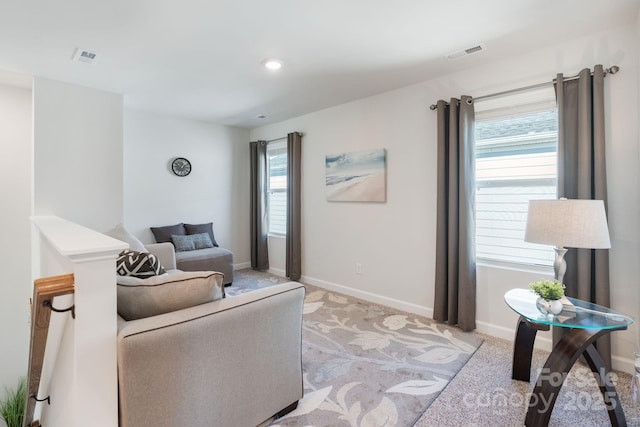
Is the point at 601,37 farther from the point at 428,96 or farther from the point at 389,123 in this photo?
the point at 389,123

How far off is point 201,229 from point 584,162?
450cm

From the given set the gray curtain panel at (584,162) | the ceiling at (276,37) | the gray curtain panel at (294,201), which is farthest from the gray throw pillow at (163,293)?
the gray curtain panel at (294,201)

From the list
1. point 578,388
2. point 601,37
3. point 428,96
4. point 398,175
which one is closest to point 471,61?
point 428,96

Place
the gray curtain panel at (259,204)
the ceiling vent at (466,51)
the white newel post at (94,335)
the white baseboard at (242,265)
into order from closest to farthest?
1. the white newel post at (94,335)
2. the ceiling vent at (466,51)
3. the gray curtain panel at (259,204)
4. the white baseboard at (242,265)

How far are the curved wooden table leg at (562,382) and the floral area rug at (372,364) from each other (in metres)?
0.56

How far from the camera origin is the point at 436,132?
10.2 feet

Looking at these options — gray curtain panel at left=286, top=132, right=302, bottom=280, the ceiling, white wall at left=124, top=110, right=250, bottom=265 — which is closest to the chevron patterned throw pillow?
the ceiling

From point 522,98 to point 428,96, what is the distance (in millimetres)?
845

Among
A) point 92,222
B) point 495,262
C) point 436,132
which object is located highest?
point 436,132

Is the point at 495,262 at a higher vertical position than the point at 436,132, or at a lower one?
lower

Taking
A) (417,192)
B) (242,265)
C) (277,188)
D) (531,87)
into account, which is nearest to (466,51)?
(531,87)

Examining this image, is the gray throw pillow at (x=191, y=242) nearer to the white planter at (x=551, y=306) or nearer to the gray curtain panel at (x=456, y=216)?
the gray curtain panel at (x=456, y=216)

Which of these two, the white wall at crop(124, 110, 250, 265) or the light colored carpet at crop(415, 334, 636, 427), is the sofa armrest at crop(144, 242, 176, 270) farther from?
the light colored carpet at crop(415, 334, 636, 427)

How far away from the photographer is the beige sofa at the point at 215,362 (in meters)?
1.19
